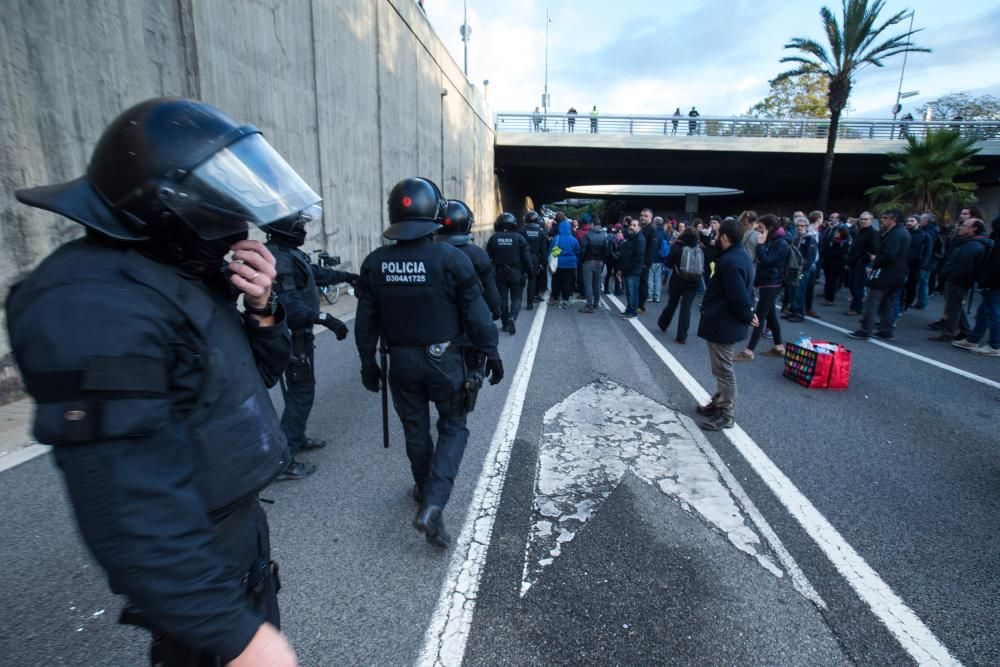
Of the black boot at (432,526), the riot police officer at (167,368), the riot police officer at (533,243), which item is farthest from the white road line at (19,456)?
the riot police officer at (533,243)

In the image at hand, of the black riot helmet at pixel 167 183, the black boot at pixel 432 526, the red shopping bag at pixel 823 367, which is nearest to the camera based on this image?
the black riot helmet at pixel 167 183

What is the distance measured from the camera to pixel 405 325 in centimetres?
293

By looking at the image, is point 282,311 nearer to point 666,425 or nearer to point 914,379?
point 666,425

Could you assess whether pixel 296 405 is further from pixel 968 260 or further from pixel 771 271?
pixel 968 260

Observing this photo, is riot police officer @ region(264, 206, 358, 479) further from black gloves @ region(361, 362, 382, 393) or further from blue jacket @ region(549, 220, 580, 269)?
blue jacket @ region(549, 220, 580, 269)

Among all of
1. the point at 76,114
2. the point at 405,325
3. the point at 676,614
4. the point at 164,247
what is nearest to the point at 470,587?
the point at 676,614

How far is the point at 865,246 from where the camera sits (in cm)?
930

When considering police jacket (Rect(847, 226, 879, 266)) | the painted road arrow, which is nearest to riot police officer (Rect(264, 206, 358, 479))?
the painted road arrow

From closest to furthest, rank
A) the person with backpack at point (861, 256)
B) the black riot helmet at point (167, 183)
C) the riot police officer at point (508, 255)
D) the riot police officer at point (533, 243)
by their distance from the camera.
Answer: the black riot helmet at point (167, 183) → the riot police officer at point (508, 255) → the person with backpack at point (861, 256) → the riot police officer at point (533, 243)

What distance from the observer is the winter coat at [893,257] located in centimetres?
785

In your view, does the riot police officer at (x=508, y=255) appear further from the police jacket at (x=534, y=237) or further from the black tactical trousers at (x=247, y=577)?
the black tactical trousers at (x=247, y=577)

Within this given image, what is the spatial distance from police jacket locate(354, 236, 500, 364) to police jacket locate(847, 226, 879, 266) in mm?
8914

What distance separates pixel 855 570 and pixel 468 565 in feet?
6.78

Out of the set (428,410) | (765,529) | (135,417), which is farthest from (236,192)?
(765,529)
